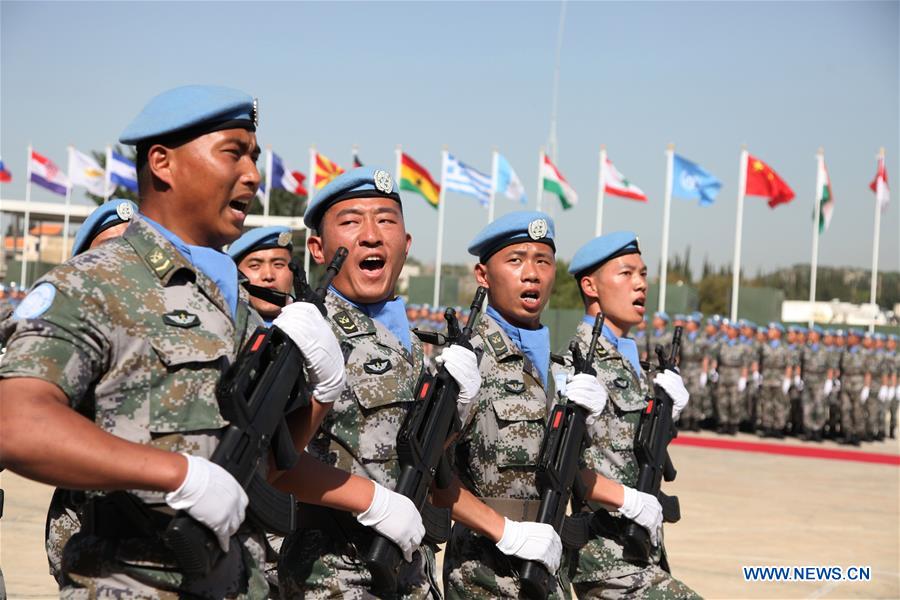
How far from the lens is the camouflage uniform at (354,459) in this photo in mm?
3061

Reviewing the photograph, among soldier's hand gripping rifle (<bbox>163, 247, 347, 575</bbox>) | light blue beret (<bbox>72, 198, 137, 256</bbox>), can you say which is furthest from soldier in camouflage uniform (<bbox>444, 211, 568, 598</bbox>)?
light blue beret (<bbox>72, 198, 137, 256</bbox>)

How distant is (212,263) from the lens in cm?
241

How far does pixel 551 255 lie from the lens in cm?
431

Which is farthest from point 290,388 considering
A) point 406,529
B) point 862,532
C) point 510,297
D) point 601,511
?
point 862,532

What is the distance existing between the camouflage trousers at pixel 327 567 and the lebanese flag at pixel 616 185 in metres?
18.3

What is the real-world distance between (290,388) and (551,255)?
2.14 metres

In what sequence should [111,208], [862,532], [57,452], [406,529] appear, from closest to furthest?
1. [57,452]
2. [406,529]
3. [111,208]
4. [862,532]

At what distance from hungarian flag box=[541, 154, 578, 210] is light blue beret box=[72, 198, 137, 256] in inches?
679

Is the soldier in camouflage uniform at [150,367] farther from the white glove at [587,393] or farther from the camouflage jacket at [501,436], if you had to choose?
the white glove at [587,393]

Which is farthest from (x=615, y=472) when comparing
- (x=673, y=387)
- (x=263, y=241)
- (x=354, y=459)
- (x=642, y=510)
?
(x=263, y=241)

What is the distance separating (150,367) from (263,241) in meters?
3.02

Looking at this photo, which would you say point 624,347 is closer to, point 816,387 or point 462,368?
point 462,368

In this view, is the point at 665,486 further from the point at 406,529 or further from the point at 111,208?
the point at 406,529

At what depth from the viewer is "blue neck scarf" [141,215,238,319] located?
7.80 ft
